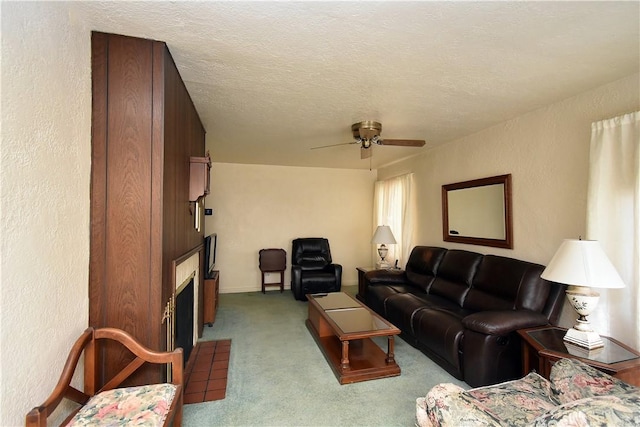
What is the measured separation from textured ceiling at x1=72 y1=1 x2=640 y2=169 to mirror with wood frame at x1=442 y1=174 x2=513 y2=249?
749mm

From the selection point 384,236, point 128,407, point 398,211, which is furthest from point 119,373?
point 398,211

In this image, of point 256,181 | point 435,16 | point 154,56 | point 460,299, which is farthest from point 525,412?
point 256,181

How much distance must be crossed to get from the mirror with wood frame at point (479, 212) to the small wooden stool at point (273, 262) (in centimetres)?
288

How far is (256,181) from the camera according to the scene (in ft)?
18.3

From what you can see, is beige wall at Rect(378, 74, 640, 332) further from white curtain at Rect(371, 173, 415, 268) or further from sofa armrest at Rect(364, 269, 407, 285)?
white curtain at Rect(371, 173, 415, 268)

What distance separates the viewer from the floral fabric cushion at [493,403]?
1.21 meters

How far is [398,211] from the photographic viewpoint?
5.20 meters

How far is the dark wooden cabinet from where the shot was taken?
1.62 m

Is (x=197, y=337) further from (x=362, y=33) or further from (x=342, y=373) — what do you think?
(x=362, y=33)

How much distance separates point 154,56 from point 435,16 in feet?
5.05

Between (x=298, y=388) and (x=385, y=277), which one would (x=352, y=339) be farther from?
(x=385, y=277)

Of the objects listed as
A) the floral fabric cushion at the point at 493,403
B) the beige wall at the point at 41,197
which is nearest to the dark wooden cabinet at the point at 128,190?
the beige wall at the point at 41,197

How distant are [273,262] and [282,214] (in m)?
0.94

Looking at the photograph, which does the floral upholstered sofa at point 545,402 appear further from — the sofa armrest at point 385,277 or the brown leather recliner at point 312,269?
the brown leather recliner at point 312,269
